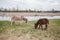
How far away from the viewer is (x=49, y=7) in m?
1.77

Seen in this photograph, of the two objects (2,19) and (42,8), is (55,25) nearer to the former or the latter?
(42,8)

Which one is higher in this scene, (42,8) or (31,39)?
(42,8)

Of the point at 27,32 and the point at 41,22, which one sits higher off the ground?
the point at 41,22

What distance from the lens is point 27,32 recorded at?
1.67m

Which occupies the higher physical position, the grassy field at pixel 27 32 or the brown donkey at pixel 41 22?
the brown donkey at pixel 41 22

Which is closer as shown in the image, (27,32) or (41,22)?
(27,32)

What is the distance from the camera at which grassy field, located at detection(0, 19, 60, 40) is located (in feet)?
5.32

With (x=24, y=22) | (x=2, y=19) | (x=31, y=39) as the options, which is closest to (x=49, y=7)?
(x=24, y=22)

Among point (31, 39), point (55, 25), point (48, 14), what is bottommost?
point (31, 39)

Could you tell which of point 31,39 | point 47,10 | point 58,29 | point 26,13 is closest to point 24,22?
point 26,13

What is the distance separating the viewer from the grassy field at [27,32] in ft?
5.32

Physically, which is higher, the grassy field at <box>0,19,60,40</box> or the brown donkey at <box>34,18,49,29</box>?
the brown donkey at <box>34,18,49,29</box>

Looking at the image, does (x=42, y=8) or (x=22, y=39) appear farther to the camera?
(x=42, y=8)

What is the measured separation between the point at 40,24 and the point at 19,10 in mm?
350
